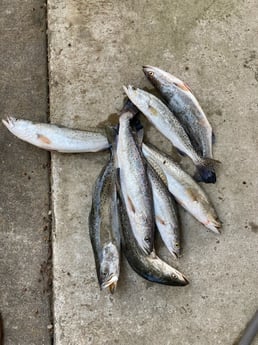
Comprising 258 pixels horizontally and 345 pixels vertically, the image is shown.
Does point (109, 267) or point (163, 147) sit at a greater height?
point (163, 147)

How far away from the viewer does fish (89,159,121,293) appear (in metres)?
3.78

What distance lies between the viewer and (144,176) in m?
3.79

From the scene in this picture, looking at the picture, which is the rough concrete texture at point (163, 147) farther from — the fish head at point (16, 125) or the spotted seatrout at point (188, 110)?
the fish head at point (16, 125)

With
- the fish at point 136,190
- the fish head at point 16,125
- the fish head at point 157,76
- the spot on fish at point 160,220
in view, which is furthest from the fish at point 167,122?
the fish head at point 16,125

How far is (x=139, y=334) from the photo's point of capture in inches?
154

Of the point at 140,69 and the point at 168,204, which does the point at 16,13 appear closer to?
the point at 140,69

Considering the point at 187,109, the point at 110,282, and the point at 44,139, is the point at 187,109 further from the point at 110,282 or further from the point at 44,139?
the point at 110,282

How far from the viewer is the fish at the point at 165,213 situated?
385 centimetres

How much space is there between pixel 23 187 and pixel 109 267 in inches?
34.0

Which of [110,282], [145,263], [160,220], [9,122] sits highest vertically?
[9,122]

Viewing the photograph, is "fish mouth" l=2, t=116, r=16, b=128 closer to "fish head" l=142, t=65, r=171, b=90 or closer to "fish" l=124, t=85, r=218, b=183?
"fish" l=124, t=85, r=218, b=183

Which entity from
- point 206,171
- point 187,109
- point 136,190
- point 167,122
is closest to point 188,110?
point 187,109

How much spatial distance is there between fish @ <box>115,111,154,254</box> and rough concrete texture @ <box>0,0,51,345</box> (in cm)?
63

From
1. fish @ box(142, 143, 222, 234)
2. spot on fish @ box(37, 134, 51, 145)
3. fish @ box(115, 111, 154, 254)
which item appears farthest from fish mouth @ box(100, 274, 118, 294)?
spot on fish @ box(37, 134, 51, 145)
